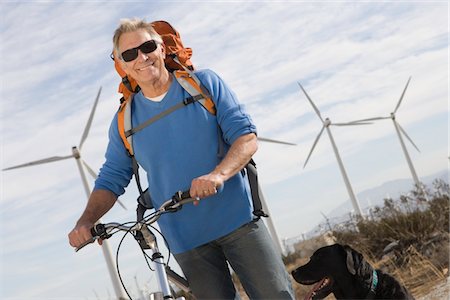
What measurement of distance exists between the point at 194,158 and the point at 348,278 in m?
2.32

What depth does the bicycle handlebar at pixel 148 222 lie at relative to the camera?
3.31 meters

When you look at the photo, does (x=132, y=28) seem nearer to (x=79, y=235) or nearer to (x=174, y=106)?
(x=174, y=106)

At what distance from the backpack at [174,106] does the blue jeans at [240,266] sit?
6.1 inches

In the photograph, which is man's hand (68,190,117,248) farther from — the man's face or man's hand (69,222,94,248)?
the man's face

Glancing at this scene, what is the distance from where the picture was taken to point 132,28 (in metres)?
3.96

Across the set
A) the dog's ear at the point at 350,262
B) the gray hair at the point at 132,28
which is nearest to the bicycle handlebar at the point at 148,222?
the gray hair at the point at 132,28

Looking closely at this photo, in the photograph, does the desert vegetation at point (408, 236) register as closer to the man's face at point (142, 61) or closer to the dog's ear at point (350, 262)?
the dog's ear at point (350, 262)

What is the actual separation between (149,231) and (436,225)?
9975mm

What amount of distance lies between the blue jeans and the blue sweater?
0.05m

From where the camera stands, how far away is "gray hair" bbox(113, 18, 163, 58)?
397 centimetres

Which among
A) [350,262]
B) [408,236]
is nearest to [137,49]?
[350,262]

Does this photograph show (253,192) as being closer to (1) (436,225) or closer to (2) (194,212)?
(2) (194,212)

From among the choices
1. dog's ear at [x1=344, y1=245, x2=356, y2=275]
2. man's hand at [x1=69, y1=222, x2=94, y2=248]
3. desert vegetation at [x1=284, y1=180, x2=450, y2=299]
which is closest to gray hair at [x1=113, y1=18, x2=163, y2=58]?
man's hand at [x1=69, y1=222, x2=94, y2=248]

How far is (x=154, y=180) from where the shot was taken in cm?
393
